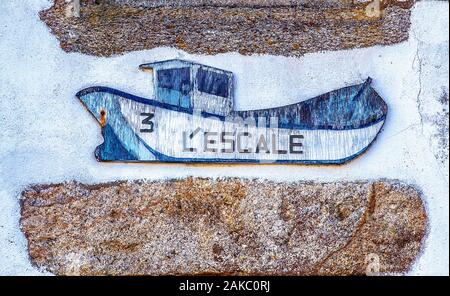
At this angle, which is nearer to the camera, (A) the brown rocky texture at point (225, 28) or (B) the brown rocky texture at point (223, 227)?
(B) the brown rocky texture at point (223, 227)

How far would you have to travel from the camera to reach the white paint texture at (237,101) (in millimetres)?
3879

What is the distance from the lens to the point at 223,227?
389cm

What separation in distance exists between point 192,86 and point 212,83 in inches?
4.5

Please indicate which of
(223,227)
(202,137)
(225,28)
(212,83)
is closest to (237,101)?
(212,83)

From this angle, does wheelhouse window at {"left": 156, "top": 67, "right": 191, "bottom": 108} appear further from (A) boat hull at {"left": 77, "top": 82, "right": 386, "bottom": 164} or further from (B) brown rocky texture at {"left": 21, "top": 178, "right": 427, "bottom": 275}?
(B) brown rocky texture at {"left": 21, "top": 178, "right": 427, "bottom": 275}

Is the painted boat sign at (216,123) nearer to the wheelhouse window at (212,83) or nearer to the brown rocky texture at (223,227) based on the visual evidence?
the wheelhouse window at (212,83)

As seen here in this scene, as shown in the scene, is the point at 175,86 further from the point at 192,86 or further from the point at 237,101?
the point at 237,101

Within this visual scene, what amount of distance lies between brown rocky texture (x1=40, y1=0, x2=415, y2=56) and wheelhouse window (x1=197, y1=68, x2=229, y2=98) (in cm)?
13

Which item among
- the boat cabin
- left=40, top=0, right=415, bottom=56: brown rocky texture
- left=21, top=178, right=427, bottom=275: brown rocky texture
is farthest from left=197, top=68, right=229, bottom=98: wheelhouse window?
left=21, top=178, right=427, bottom=275: brown rocky texture

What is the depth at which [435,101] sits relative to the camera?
13.4ft

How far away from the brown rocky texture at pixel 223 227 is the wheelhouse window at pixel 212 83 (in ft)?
1.64

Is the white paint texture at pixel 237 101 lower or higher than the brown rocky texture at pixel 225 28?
lower

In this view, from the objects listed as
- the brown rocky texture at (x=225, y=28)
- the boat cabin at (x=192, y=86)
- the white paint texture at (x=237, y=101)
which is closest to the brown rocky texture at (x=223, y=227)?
the white paint texture at (x=237, y=101)

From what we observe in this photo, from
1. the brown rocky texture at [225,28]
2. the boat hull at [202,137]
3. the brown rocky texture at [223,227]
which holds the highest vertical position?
the brown rocky texture at [225,28]
